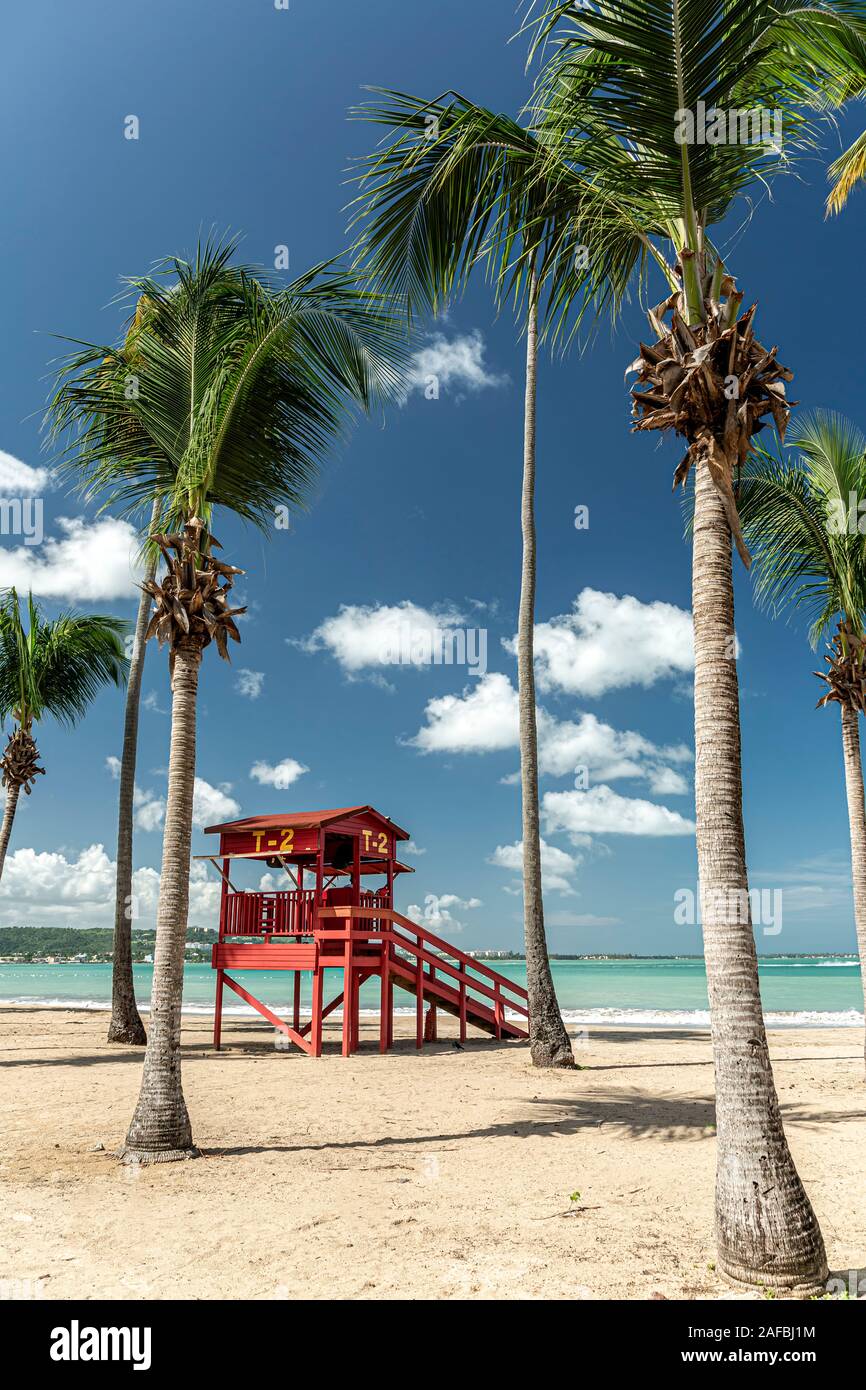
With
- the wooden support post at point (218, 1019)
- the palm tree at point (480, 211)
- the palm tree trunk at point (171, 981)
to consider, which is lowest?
the wooden support post at point (218, 1019)

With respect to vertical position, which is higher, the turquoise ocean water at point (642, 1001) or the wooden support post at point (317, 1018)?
the wooden support post at point (317, 1018)

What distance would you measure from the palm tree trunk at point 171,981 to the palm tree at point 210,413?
2cm

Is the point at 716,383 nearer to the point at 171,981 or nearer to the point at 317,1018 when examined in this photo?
the point at 171,981

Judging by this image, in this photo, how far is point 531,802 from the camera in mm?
15320

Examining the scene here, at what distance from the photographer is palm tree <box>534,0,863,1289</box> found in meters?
5.08

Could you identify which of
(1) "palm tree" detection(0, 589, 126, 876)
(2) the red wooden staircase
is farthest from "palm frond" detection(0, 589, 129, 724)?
(2) the red wooden staircase

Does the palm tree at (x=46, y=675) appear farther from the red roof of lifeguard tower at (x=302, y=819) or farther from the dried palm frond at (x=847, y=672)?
the dried palm frond at (x=847, y=672)

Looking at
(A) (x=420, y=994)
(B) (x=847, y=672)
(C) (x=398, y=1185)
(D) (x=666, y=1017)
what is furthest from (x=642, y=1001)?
(C) (x=398, y=1185)

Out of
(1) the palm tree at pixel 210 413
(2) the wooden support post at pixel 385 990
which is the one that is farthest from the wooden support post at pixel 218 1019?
(1) the palm tree at pixel 210 413

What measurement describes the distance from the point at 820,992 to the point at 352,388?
196 ft

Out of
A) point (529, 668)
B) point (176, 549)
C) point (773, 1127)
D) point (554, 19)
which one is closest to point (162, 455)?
point (176, 549)

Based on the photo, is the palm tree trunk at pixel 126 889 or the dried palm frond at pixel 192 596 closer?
the dried palm frond at pixel 192 596

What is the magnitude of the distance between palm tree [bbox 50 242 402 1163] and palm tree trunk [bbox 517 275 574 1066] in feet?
19.2

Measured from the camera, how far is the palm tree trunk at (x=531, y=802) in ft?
48.6
